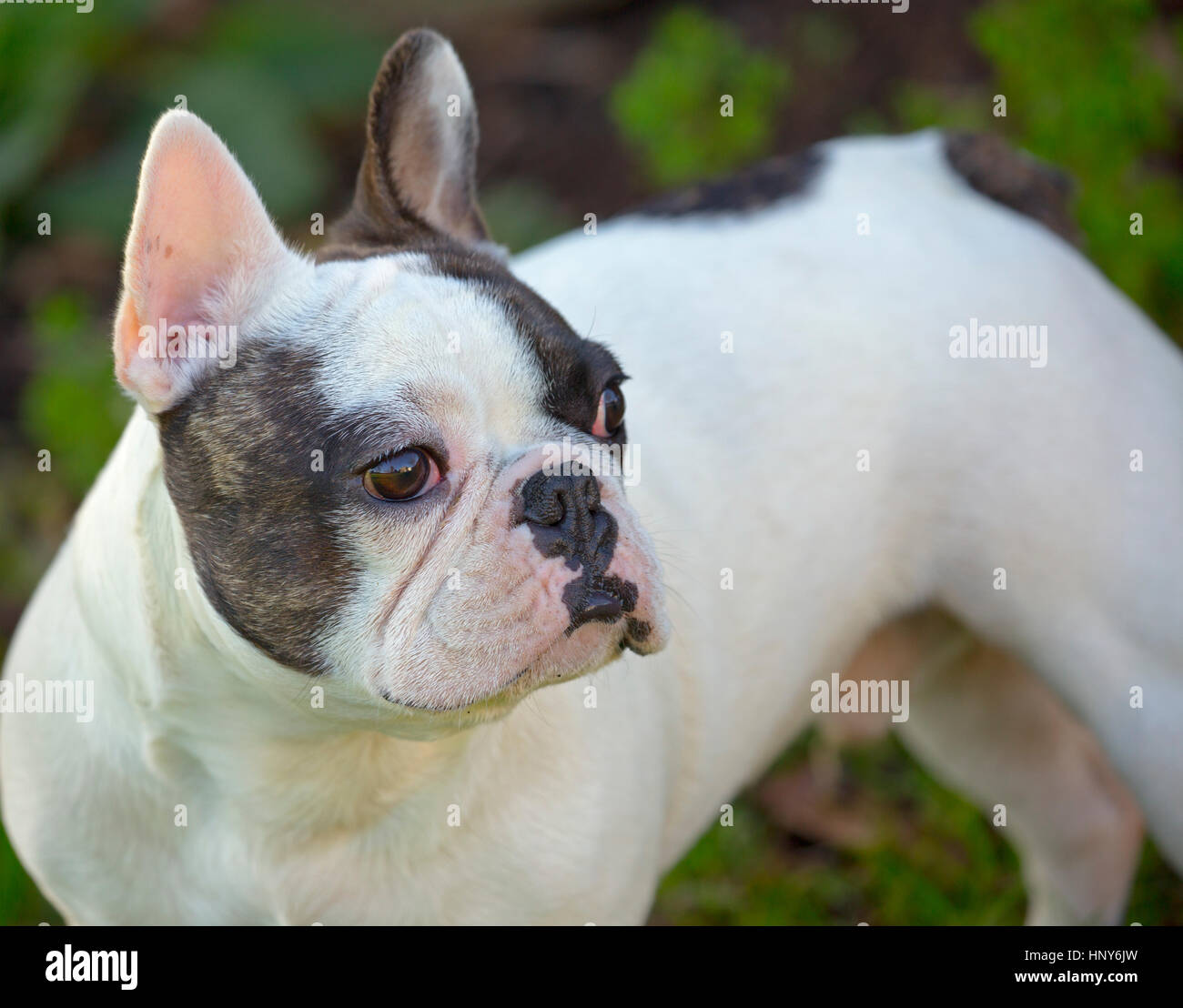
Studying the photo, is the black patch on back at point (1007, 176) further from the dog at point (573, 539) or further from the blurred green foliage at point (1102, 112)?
the blurred green foliage at point (1102, 112)

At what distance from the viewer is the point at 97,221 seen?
6.14 meters

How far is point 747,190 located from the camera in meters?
3.71

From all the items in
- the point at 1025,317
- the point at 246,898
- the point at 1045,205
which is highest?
the point at 1045,205

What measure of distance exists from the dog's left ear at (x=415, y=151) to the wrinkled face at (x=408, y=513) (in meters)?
0.51

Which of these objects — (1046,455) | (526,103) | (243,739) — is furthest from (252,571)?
(526,103)

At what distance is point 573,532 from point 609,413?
36 cm

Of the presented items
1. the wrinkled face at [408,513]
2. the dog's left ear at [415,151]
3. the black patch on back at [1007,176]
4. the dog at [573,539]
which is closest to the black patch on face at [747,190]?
the dog at [573,539]

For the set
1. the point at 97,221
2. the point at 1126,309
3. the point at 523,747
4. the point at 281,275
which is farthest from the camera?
the point at 97,221

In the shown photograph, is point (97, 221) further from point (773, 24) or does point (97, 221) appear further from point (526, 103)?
point (773, 24)

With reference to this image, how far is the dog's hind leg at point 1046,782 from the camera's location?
159 inches

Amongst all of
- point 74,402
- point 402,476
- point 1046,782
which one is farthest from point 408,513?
point 74,402

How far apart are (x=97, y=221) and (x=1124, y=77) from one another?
4.13 meters

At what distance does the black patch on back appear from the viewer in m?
3.80

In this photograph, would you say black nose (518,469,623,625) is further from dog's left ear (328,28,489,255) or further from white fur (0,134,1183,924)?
dog's left ear (328,28,489,255)
